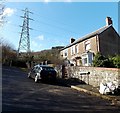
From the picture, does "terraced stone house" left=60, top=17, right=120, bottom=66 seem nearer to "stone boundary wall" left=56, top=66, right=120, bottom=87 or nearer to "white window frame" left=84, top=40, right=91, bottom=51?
"white window frame" left=84, top=40, right=91, bottom=51

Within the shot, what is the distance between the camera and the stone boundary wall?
17553 millimetres

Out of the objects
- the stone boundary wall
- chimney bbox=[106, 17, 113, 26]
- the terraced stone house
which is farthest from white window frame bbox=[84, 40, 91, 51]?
the stone boundary wall

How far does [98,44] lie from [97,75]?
22.0 m

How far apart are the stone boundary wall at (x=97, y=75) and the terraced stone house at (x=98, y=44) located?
1576 centimetres

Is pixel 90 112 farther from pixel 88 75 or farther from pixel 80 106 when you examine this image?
pixel 88 75

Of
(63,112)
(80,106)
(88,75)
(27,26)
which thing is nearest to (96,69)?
(88,75)

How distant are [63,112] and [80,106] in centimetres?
180

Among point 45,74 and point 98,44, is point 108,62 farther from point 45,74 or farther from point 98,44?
point 98,44

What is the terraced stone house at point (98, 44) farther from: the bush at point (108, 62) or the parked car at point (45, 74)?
the parked car at point (45, 74)

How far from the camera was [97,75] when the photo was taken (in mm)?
20203

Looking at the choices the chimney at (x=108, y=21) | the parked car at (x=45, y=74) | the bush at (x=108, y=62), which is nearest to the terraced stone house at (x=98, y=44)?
the chimney at (x=108, y=21)

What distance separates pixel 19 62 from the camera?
56.0 meters

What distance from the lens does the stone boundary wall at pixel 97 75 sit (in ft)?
57.6

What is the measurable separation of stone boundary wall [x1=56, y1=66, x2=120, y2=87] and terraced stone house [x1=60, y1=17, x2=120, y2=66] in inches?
621
